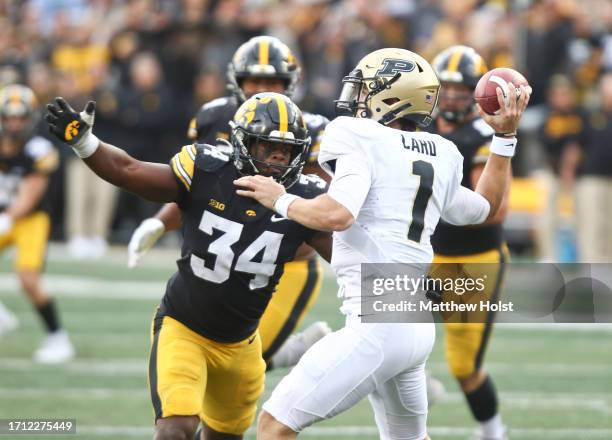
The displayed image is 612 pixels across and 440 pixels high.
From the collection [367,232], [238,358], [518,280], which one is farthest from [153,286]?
[367,232]

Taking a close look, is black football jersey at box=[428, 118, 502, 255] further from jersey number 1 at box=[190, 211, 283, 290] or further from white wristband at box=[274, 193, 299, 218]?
white wristband at box=[274, 193, 299, 218]

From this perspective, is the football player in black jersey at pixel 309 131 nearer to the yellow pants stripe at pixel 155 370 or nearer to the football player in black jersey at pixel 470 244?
the football player in black jersey at pixel 470 244

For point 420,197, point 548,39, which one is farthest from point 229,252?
point 548,39

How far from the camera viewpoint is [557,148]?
12781 millimetres

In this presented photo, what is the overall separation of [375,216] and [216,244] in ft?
2.42

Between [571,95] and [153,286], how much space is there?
4.74 m

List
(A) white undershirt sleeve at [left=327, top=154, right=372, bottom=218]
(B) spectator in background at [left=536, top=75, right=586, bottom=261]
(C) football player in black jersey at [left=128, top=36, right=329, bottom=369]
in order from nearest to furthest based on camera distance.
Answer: (A) white undershirt sleeve at [left=327, top=154, right=372, bottom=218] < (C) football player in black jersey at [left=128, top=36, right=329, bottom=369] < (B) spectator in background at [left=536, top=75, right=586, bottom=261]

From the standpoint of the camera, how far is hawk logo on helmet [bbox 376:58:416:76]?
14.3 ft

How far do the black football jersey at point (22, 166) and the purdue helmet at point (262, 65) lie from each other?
3185 millimetres

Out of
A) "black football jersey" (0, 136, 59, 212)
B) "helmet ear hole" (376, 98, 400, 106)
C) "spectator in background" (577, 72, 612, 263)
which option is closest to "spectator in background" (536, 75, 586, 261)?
"spectator in background" (577, 72, 612, 263)

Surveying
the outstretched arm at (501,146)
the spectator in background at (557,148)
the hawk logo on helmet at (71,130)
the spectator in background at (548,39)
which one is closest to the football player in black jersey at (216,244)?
the hawk logo on helmet at (71,130)

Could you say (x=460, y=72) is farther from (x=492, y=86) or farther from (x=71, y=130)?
(x=71, y=130)

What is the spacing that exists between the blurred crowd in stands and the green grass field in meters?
2.83

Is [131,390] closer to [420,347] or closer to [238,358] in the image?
[238,358]
